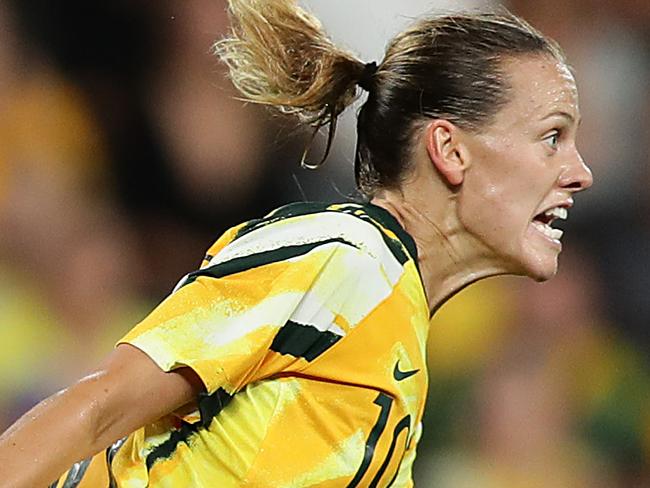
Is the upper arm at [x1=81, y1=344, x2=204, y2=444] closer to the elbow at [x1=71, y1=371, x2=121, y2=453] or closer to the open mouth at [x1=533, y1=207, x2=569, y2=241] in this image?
the elbow at [x1=71, y1=371, x2=121, y2=453]

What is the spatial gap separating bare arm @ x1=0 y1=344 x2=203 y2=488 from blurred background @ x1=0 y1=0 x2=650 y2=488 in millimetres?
1228

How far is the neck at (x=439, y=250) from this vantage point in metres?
1.49

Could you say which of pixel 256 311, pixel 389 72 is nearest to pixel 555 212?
pixel 389 72

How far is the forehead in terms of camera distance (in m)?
1.47

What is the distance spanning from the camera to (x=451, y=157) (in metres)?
1.48

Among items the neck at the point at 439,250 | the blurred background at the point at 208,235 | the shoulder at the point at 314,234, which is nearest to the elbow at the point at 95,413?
the shoulder at the point at 314,234

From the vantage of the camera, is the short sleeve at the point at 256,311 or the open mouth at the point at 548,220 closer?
the short sleeve at the point at 256,311

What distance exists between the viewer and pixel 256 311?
120cm

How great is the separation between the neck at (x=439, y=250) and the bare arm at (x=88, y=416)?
0.41 metres

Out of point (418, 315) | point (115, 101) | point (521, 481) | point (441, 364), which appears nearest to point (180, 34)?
point (115, 101)

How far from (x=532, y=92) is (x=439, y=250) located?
22 centimetres

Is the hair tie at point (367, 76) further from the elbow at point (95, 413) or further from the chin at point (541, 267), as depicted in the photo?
the elbow at point (95, 413)

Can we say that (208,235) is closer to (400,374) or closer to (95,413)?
→ (400,374)

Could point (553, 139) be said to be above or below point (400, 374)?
above
